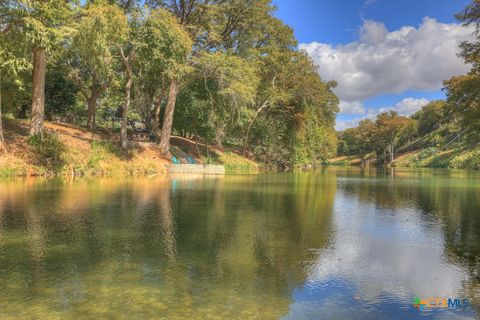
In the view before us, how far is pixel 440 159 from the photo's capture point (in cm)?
9038

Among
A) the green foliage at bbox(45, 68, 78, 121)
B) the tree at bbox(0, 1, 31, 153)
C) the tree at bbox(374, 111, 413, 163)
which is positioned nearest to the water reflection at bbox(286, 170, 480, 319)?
the tree at bbox(0, 1, 31, 153)

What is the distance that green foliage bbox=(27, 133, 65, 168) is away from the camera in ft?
79.3

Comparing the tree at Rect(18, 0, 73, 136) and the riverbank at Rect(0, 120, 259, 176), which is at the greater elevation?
the tree at Rect(18, 0, 73, 136)

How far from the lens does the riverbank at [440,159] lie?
72500mm

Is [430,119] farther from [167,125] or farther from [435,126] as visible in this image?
[167,125]

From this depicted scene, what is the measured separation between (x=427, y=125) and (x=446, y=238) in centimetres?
12441

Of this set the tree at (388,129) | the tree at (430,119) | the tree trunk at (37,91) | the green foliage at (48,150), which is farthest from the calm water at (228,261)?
the tree at (430,119)

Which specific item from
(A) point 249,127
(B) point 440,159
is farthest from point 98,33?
(B) point 440,159

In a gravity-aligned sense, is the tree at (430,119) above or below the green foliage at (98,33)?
above

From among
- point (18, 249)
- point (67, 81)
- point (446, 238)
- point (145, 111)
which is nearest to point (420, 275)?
point (446, 238)

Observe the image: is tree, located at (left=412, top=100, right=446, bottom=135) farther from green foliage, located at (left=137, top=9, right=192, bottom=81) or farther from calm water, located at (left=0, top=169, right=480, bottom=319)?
calm water, located at (left=0, top=169, right=480, bottom=319)

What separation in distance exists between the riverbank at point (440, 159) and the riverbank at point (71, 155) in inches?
2150

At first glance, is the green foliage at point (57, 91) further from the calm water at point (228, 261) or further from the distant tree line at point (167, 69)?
the calm water at point (228, 261)

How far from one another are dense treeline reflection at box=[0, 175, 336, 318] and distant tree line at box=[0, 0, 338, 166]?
1251 cm
